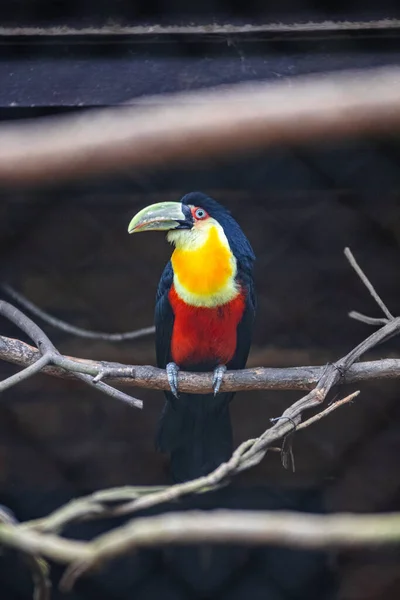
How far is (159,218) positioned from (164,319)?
0.59ft

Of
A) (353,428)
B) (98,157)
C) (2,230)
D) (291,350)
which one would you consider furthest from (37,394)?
(98,157)

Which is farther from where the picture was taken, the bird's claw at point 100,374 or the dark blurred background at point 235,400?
the dark blurred background at point 235,400

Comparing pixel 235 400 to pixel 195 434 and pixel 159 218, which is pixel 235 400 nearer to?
pixel 195 434

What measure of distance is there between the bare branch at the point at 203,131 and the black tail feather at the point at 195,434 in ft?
3.20

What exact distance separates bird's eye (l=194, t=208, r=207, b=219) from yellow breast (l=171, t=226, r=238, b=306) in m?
0.03

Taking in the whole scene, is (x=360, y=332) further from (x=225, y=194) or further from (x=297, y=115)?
(x=297, y=115)

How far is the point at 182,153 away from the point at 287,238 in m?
1.14

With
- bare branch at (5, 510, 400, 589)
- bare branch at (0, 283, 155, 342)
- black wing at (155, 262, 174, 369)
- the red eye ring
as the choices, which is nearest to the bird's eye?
the red eye ring

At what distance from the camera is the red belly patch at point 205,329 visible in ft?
3.66

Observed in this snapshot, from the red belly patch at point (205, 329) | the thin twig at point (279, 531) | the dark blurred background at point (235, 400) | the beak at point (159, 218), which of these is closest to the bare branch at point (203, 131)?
the thin twig at point (279, 531)

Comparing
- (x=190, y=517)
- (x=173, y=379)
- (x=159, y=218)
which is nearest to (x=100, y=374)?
(x=173, y=379)

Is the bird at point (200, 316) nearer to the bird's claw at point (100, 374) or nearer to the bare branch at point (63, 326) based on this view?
the bare branch at point (63, 326)

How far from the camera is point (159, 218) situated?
3.42ft

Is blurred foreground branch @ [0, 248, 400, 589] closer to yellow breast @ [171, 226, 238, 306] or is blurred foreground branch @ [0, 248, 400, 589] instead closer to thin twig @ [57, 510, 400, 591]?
thin twig @ [57, 510, 400, 591]
